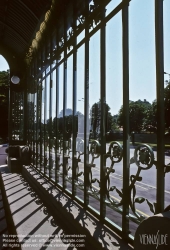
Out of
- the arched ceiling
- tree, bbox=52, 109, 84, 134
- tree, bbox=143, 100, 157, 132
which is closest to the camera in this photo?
tree, bbox=143, 100, 157, 132

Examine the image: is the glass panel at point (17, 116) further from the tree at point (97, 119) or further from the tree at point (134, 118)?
the tree at point (134, 118)

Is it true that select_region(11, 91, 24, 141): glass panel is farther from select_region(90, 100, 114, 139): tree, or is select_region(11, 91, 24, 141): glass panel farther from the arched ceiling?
select_region(90, 100, 114, 139): tree

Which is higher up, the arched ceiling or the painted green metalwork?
the arched ceiling

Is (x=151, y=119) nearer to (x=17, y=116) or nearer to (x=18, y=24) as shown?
(x=18, y=24)

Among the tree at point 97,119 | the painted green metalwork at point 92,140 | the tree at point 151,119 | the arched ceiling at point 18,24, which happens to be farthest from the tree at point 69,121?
the arched ceiling at point 18,24

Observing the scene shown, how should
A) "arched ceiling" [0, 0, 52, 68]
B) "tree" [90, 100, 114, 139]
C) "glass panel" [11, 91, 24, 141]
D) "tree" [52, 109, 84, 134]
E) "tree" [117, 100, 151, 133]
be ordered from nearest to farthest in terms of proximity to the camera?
"tree" [117, 100, 151, 133], "tree" [90, 100, 114, 139], "tree" [52, 109, 84, 134], "arched ceiling" [0, 0, 52, 68], "glass panel" [11, 91, 24, 141]

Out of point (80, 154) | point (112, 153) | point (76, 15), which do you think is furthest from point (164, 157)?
point (76, 15)

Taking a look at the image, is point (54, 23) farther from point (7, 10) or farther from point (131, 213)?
point (131, 213)

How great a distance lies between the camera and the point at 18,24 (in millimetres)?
8680

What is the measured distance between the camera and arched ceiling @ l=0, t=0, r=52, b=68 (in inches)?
279

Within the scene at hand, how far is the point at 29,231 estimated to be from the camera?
4.27 metres

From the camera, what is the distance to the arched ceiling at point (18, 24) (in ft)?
Answer: 23.2

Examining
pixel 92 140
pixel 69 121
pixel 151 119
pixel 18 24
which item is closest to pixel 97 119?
pixel 92 140

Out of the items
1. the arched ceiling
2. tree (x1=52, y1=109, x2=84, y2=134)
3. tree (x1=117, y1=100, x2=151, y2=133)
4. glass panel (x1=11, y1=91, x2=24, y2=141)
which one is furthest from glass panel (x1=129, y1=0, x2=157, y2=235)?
glass panel (x1=11, y1=91, x2=24, y2=141)
